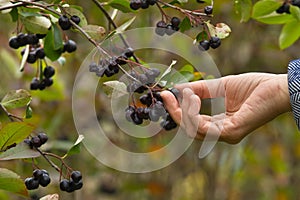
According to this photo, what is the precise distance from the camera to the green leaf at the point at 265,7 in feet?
4.55

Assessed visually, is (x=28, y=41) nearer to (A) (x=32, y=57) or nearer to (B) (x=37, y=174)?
(A) (x=32, y=57)

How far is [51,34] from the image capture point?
1.29m

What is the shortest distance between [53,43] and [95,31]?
0.30 ft

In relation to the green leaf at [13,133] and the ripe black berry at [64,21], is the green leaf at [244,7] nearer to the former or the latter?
the ripe black berry at [64,21]

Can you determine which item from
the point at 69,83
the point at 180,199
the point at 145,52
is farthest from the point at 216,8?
the point at 180,199

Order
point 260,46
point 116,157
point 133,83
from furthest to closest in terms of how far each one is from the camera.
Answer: point 260,46 < point 116,157 < point 133,83

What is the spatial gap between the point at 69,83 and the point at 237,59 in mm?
786

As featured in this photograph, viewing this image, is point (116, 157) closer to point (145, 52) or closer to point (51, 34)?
point (145, 52)

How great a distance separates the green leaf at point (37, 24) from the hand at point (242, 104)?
274 mm

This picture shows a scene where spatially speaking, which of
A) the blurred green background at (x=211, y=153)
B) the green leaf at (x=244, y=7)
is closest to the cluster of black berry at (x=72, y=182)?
the green leaf at (x=244, y=7)

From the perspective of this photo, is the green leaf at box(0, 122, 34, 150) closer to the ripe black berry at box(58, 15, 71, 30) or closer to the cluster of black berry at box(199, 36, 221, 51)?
the ripe black berry at box(58, 15, 71, 30)

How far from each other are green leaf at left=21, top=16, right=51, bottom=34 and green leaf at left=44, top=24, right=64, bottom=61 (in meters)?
0.01

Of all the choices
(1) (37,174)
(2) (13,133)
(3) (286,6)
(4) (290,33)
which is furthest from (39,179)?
(4) (290,33)

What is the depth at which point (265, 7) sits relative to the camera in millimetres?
1404
